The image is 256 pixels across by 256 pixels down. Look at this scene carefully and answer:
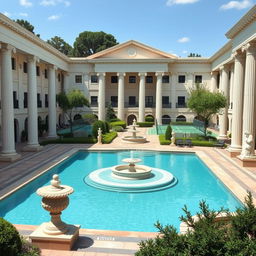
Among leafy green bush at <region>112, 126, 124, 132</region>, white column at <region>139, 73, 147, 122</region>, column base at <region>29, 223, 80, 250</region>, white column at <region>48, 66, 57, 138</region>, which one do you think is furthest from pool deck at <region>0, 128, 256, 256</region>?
white column at <region>139, 73, 147, 122</region>

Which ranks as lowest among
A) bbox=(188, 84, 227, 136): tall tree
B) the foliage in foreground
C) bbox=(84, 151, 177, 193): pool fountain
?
bbox=(84, 151, 177, 193): pool fountain

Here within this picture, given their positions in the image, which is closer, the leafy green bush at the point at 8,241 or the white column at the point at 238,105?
the leafy green bush at the point at 8,241

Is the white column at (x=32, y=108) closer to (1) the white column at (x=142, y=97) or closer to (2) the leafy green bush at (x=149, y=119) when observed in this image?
(1) the white column at (x=142, y=97)

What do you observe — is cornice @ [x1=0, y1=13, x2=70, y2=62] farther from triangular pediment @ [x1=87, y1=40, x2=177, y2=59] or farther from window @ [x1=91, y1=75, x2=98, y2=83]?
window @ [x1=91, y1=75, x2=98, y2=83]

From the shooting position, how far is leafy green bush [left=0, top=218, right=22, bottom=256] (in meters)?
5.34

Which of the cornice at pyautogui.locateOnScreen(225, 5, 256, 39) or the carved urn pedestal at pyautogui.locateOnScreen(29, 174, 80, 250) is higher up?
the cornice at pyautogui.locateOnScreen(225, 5, 256, 39)

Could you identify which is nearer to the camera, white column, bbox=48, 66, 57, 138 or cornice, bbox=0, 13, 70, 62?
cornice, bbox=0, 13, 70, 62

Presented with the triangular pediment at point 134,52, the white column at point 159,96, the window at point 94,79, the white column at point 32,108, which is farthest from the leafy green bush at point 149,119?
the white column at point 32,108

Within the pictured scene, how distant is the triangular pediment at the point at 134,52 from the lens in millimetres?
38969

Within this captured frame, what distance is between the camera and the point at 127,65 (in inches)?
1556

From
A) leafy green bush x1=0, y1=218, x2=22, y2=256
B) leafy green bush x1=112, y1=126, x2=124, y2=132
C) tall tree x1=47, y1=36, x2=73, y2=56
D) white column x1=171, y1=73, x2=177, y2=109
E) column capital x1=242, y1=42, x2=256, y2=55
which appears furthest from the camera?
tall tree x1=47, y1=36, x2=73, y2=56

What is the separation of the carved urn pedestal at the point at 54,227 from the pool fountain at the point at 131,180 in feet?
18.1

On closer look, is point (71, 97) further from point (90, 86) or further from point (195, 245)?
point (195, 245)

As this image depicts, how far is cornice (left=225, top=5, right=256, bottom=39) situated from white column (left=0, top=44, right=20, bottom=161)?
1434 cm
